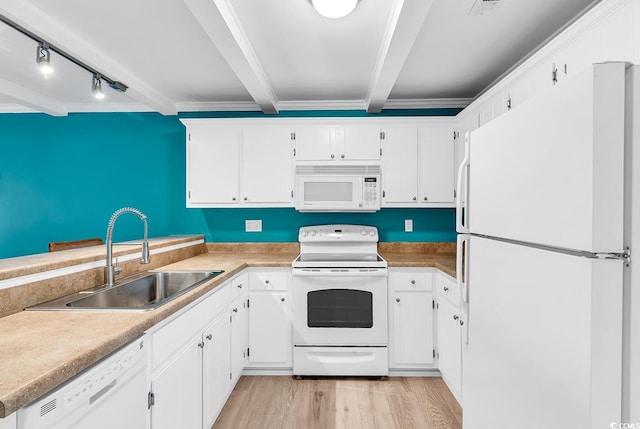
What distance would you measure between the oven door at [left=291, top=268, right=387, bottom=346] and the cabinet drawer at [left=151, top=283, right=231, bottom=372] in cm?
74

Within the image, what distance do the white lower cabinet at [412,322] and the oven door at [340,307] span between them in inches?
4.0

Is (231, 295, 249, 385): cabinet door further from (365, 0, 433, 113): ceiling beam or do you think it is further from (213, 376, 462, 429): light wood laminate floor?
(365, 0, 433, 113): ceiling beam

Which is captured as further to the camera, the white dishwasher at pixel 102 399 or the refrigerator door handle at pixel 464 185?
the refrigerator door handle at pixel 464 185

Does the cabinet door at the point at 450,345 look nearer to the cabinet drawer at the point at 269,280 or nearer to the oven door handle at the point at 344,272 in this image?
the oven door handle at the point at 344,272

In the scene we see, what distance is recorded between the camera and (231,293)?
7.88 ft

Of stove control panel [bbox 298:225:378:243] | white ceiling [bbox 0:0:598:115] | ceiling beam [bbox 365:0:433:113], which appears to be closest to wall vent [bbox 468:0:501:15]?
white ceiling [bbox 0:0:598:115]

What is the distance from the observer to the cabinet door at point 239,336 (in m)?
2.43

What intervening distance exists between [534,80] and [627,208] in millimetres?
1397

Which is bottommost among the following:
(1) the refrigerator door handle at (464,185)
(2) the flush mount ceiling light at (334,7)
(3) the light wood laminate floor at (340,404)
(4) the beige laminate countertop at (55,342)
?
(3) the light wood laminate floor at (340,404)

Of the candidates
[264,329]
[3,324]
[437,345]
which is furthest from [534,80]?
[3,324]

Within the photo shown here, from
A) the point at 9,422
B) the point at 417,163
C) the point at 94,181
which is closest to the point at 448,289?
the point at 417,163

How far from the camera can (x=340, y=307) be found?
107 inches

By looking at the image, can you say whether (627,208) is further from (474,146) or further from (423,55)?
(423,55)

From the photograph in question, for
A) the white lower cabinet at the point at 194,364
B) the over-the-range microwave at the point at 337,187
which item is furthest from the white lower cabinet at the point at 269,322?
the over-the-range microwave at the point at 337,187
